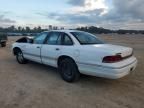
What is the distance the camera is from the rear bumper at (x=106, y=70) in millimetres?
4598

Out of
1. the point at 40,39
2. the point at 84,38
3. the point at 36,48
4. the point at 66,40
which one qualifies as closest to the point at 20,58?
the point at 36,48

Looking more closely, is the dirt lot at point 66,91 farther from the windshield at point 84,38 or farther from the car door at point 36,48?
the windshield at point 84,38

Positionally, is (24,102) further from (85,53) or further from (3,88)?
(85,53)

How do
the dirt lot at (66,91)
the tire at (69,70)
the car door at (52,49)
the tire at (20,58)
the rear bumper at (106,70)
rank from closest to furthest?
the dirt lot at (66,91)
the rear bumper at (106,70)
the tire at (69,70)
the car door at (52,49)
the tire at (20,58)

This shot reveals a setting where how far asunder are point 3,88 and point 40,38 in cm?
248

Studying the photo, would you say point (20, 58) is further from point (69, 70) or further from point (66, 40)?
point (69, 70)

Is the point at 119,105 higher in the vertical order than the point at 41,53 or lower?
lower

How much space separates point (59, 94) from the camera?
465 centimetres

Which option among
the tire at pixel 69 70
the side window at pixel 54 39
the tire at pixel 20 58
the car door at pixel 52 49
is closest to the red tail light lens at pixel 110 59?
the tire at pixel 69 70

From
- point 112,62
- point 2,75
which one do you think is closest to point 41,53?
point 2,75

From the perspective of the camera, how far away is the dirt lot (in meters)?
4.08

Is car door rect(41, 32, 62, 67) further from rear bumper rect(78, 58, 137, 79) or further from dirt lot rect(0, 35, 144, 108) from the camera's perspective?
rear bumper rect(78, 58, 137, 79)

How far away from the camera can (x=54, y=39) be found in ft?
20.5

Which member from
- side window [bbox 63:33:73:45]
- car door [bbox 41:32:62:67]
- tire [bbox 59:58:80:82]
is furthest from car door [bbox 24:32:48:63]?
tire [bbox 59:58:80:82]
